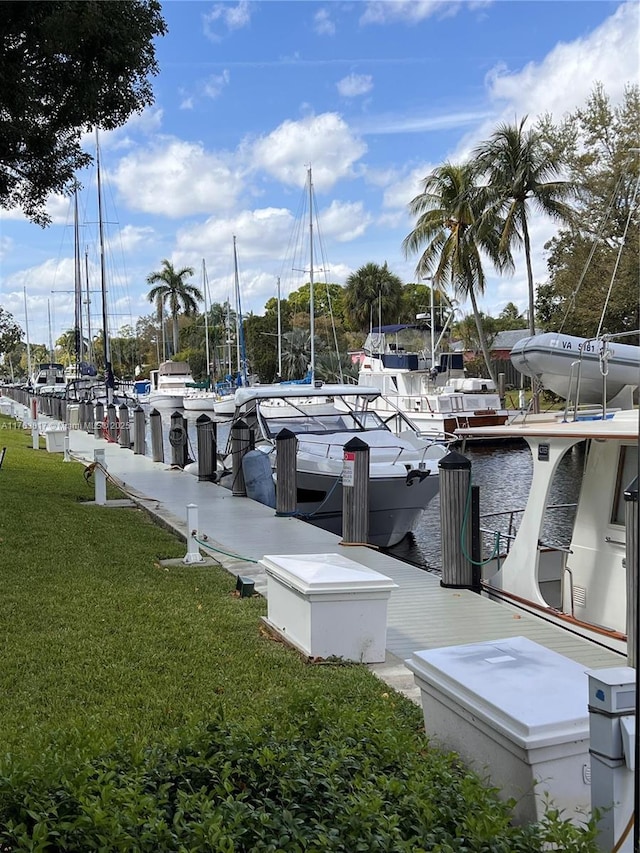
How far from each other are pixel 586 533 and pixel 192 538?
14.4 ft

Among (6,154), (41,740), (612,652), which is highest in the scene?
(6,154)

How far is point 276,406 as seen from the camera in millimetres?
19500

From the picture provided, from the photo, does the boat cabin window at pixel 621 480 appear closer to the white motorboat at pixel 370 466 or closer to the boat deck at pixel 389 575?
the boat deck at pixel 389 575

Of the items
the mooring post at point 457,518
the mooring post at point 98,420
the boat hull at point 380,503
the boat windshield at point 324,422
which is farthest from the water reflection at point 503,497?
the mooring post at point 98,420

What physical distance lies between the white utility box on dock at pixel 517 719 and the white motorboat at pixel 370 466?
31.6 ft

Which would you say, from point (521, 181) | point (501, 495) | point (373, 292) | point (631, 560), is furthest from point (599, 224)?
point (373, 292)

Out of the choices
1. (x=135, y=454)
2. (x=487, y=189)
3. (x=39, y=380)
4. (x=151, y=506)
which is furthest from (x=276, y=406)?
(x=39, y=380)

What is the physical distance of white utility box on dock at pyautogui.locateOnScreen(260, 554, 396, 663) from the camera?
20.3 feet

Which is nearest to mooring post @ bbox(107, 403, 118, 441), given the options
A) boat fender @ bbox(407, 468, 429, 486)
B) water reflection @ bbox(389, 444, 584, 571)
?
water reflection @ bbox(389, 444, 584, 571)

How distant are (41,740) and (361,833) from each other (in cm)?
193

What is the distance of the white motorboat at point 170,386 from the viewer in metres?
56.2

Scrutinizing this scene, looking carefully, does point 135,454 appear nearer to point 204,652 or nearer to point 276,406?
point 276,406

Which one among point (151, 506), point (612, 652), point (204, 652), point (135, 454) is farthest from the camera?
point (135, 454)

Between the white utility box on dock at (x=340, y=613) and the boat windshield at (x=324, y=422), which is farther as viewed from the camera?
the boat windshield at (x=324, y=422)
